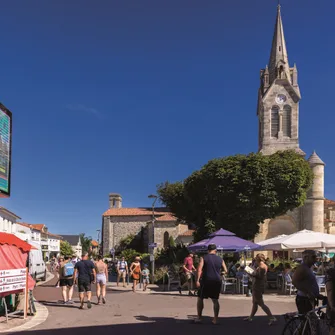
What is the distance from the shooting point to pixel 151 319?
33.7ft

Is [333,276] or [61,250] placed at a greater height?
[333,276]

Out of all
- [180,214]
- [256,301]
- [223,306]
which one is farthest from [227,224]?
[256,301]

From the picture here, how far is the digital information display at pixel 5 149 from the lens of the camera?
12.9 metres

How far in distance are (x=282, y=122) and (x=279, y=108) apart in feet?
6.14

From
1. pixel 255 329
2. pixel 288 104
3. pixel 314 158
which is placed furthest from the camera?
pixel 288 104

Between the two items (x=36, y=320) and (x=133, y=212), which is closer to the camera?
(x=36, y=320)

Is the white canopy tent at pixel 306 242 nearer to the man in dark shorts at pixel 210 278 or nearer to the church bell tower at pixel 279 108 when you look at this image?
the man in dark shorts at pixel 210 278

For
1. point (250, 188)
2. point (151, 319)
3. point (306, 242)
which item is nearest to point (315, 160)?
point (250, 188)

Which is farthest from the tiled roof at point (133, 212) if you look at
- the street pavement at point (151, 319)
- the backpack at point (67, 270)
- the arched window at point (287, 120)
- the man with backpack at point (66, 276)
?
the backpack at point (67, 270)

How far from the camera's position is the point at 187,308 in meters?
A: 12.5

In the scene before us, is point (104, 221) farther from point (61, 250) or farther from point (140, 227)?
point (61, 250)

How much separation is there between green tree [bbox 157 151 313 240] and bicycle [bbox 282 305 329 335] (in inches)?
971

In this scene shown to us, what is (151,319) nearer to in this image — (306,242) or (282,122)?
(306,242)

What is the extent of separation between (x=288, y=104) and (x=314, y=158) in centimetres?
936
